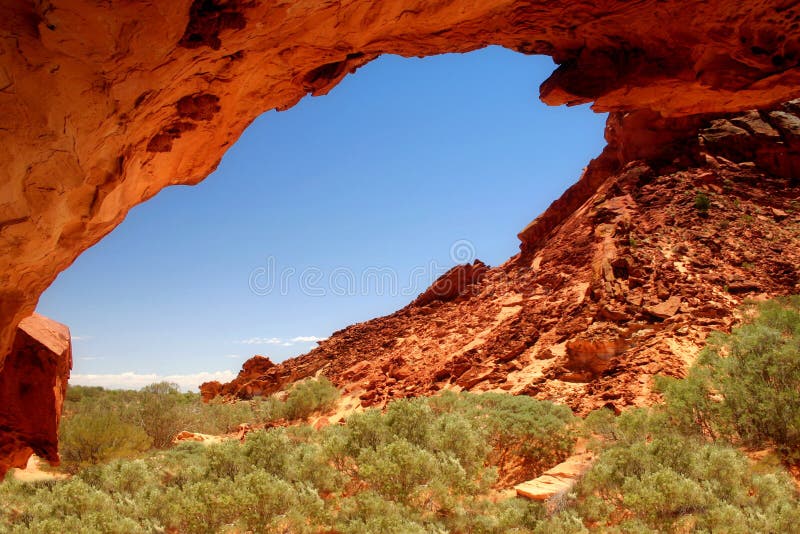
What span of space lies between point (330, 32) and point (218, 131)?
173cm

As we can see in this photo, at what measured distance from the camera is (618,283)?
58.2 feet

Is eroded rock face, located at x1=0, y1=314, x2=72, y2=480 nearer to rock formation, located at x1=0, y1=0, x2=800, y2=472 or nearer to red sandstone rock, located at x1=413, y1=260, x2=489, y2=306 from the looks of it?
rock formation, located at x1=0, y1=0, x2=800, y2=472

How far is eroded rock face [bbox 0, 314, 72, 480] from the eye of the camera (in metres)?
6.09

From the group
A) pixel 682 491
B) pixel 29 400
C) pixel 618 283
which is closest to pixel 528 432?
pixel 682 491

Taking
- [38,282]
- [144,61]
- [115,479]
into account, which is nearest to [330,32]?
[144,61]

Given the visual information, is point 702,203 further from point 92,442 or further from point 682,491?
point 92,442

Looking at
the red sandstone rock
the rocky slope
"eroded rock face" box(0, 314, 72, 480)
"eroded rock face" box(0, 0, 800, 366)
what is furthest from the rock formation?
the red sandstone rock

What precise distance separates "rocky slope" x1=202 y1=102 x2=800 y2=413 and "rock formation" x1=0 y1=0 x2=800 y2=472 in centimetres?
976

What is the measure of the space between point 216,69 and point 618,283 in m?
16.1

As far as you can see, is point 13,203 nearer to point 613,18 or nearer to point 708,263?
point 613,18

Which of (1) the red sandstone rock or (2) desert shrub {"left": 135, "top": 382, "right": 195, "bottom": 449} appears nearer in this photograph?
(2) desert shrub {"left": 135, "top": 382, "right": 195, "bottom": 449}

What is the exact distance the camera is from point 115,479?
37.1 ft

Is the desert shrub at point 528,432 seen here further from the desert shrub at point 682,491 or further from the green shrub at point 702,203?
the green shrub at point 702,203

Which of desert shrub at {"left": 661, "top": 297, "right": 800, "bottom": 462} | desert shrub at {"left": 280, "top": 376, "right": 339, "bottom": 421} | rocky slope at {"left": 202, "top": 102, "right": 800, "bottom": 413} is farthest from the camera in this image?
desert shrub at {"left": 280, "top": 376, "right": 339, "bottom": 421}
